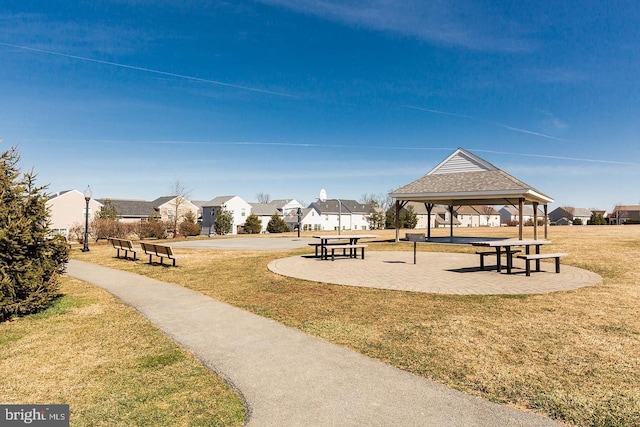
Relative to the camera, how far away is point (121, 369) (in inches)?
167

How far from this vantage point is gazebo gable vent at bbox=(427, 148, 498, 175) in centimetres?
2373

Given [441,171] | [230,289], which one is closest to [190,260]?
[230,289]

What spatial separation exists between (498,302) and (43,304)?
9.35 m

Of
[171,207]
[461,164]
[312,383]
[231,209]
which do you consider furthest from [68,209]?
[312,383]

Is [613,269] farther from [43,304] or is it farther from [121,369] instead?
[43,304]

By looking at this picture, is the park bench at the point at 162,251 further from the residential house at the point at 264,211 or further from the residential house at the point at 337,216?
the residential house at the point at 264,211

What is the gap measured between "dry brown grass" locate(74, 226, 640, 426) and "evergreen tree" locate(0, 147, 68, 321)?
322 cm

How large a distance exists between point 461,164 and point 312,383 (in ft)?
79.3

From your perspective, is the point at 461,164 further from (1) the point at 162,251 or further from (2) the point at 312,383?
(2) the point at 312,383

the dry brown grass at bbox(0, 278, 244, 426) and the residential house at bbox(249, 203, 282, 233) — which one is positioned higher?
the residential house at bbox(249, 203, 282, 233)

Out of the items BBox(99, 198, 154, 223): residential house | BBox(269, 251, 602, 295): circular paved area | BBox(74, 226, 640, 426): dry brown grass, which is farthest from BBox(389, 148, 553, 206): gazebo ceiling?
BBox(99, 198, 154, 223): residential house

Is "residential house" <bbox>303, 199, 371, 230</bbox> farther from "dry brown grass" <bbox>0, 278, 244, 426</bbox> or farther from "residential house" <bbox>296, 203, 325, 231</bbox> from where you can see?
"dry brown grass" <bbox>0, 278, 244, 426</bbox>

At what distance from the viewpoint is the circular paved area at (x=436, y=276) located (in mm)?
8836

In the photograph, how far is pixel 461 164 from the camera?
25.0 meters
